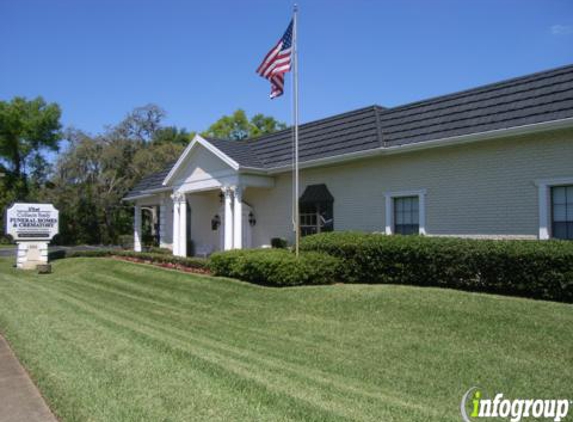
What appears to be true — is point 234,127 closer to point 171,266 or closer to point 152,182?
point 152,182

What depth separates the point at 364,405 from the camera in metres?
4.93

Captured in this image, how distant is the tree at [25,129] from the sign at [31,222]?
4037cm

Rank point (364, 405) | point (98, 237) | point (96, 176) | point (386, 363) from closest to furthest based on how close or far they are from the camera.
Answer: point (364, 405), point (386, 363), point (96, 176), point (98, 237)

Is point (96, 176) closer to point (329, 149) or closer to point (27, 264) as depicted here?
point (27, 264)

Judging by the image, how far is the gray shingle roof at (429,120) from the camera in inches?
453

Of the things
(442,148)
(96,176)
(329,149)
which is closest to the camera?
(442,148)

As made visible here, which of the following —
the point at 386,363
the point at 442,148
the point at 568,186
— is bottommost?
the point at 386,363

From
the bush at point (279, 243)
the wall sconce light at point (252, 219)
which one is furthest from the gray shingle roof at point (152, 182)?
the bush at point (279, 243)

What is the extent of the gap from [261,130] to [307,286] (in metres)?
54.1

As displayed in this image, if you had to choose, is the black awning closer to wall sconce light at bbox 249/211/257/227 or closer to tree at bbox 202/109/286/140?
wall sconce light at bbox 249/211/257/227

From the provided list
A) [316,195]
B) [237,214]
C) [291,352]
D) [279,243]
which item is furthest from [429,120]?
[291,352]

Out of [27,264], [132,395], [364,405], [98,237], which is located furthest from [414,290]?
[98,237]

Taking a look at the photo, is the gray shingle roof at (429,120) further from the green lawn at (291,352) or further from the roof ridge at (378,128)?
the green lawn at (291,352)

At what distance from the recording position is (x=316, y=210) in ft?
55.3
